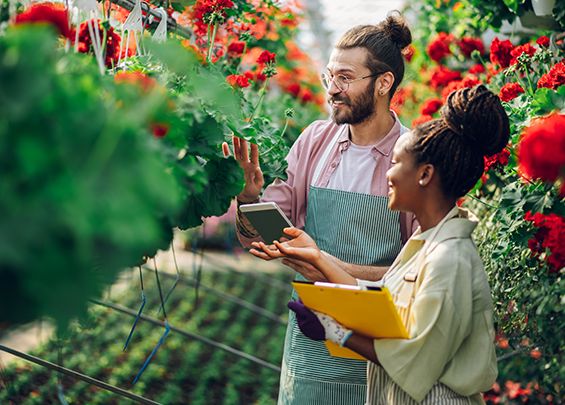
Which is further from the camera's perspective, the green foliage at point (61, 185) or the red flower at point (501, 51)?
the red flower at point (501, 51)

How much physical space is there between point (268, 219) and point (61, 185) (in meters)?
0.90

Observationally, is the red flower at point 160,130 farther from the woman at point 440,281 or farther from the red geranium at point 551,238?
the red geranium at point 551,238

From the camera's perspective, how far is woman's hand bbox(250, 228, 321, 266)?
49.8 inches

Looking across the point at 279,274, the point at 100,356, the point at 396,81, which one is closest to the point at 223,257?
the point at 279,274

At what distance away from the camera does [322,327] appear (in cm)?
104

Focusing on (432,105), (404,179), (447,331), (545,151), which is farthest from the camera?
(432,105)

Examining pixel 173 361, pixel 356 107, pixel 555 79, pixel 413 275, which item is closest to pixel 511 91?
pixel 555 79

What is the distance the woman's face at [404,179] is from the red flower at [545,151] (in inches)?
14.5

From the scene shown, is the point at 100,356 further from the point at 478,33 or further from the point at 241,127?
the point at 478,33

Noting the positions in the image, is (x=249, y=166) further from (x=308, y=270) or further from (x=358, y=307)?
(x=358, y=307)

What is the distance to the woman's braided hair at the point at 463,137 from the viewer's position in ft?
3.40

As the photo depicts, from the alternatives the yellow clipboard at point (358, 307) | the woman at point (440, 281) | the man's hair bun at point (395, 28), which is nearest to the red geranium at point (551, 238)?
the woman at point (440, 281)

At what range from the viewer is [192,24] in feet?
5.71

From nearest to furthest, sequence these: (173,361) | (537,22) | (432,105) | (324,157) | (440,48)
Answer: (324,157) < (537,22) < (432,105) < (440,48) < (173,361)
